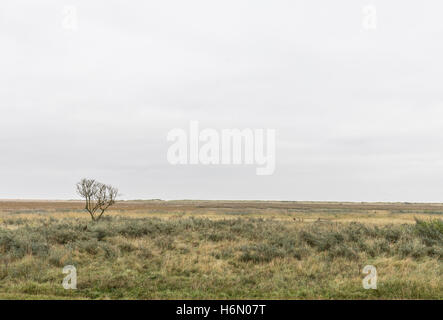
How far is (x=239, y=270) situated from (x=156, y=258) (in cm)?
373

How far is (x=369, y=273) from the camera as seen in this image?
12.9m

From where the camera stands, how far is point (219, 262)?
14.5m

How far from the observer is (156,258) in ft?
48.5

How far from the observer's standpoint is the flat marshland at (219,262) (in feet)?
36.2

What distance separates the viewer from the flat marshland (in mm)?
11031

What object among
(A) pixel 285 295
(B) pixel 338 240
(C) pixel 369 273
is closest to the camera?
(A) pixel 285 295
